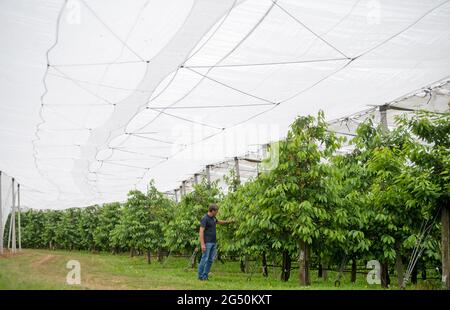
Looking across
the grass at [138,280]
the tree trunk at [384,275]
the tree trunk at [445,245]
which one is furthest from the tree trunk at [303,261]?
the tree trunk at [445,245]

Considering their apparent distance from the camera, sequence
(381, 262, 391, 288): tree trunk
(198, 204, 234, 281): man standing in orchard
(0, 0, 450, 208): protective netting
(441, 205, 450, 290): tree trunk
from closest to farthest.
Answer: (0, 0, 450, 208): protective netting < (441, 205, 450, 290): tree trunk < (198, 204, 234, 281): man standing in orchard < (381, 262, 391, 288): tree trunk

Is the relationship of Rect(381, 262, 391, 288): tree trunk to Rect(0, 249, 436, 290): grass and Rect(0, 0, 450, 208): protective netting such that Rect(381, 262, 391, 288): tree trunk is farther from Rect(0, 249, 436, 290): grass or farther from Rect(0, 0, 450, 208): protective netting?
Rect(0, 0, 450, 208): protective netting

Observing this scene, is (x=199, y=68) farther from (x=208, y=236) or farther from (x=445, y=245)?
(x=445, y=245)

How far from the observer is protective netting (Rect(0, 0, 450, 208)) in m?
6.87

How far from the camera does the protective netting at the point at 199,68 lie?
6.87 meters

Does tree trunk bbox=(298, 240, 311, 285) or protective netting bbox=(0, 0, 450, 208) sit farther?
tree trunk bbox=(298, 240, 311, 285)

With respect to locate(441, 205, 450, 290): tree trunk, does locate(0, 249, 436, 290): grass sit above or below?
below

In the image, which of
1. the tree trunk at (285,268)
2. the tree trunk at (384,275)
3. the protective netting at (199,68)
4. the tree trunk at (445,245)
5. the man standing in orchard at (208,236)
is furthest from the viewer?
the tree trunk at (285,268)

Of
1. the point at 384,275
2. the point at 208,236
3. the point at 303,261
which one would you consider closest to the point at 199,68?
the point at 208,236

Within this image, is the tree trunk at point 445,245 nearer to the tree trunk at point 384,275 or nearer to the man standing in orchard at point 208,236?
the tree trunk at point 384,275

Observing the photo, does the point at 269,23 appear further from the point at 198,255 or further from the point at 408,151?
the point at 198,255

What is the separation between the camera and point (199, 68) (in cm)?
880

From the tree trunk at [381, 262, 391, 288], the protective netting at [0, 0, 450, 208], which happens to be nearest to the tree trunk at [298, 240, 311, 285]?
the tree trunk at [381, 262, 391, 288]
